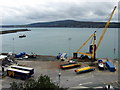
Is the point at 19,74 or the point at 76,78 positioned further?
the point at 19,74

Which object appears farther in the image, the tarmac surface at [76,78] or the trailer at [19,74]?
the trailer at [19,74]

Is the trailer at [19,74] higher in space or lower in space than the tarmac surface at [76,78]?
higher

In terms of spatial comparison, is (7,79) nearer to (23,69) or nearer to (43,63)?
(23,69)

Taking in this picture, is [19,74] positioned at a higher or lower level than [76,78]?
higher

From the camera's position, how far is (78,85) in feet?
58.1

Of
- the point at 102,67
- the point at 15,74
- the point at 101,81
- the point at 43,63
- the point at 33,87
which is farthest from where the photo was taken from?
the point at 43,63

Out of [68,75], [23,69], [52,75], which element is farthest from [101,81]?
[23,69]

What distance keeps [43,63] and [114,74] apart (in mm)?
12577

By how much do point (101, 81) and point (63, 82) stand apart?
16.3 feet

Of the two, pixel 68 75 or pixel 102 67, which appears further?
pixel 102 67

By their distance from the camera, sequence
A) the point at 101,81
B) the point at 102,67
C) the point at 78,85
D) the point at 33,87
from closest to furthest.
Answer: the point at 33,87 < the point at 78,85 < the point at 101,81 < the point at 102,67

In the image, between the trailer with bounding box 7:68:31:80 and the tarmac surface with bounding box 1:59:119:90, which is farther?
the trailer with bounding box 7:68:31:80

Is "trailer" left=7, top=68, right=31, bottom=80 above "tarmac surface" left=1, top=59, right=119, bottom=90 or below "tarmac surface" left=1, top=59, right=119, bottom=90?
above

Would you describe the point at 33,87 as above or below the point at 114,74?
above
